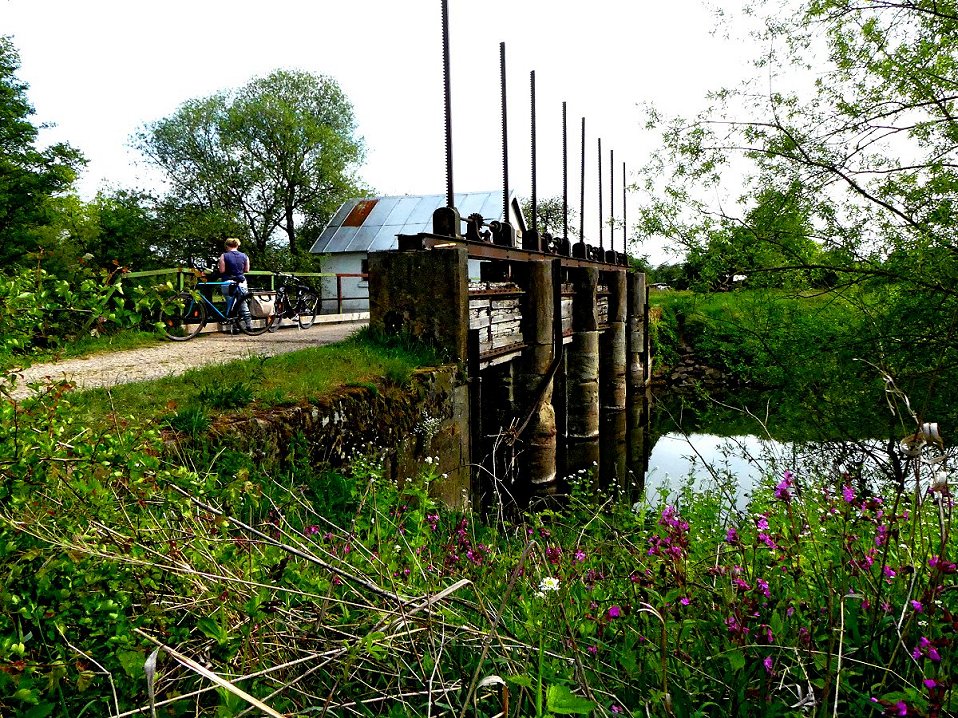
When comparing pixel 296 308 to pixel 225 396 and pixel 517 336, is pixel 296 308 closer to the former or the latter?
pixel 517 336

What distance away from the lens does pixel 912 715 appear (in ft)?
4.84

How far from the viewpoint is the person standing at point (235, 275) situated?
10.9 m

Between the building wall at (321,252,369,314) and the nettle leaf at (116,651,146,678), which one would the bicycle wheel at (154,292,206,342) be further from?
the building wall at (321,252,369,314)

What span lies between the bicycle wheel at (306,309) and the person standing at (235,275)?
1.81 m

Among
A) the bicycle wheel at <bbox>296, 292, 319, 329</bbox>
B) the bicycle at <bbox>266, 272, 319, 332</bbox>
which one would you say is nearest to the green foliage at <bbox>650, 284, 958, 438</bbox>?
the bicycle at <bbox>266, 272, 319, 332</bbox>

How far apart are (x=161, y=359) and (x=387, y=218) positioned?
24579 mm

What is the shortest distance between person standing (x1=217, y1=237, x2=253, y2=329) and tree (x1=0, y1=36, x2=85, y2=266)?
598 inches

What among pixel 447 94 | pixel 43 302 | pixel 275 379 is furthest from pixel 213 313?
pixel 43 302

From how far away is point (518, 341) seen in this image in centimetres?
1038

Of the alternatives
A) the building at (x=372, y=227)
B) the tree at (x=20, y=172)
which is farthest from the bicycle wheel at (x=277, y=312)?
the building at (x=372, y=227)

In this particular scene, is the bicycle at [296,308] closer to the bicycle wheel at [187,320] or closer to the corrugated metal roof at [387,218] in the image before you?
the bicycle wheel at [187,320]

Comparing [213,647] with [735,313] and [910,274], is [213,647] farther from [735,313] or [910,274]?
[735,313]

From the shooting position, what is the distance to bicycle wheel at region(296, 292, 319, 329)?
13.0 metres

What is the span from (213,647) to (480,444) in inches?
236
